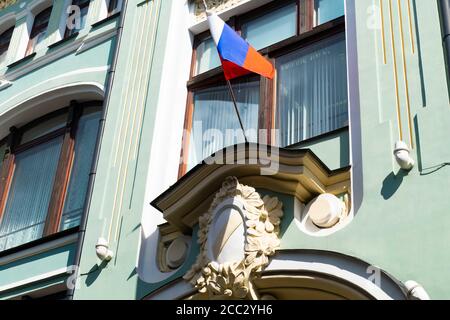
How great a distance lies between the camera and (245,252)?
7203 millimetres

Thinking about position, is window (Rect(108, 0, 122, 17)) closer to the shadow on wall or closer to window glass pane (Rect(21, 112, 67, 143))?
window glass pane (Rect(21, 112, 67, 143))

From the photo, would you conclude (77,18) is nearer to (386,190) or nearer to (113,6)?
(113,6)

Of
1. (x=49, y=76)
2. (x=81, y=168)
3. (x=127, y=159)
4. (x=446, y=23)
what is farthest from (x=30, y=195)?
(x=446, y=23)

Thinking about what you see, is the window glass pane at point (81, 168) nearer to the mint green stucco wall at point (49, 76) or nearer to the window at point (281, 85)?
the mint green stucco wall at point (49, 76)

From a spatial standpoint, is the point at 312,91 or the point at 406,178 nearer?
the point at 406,178

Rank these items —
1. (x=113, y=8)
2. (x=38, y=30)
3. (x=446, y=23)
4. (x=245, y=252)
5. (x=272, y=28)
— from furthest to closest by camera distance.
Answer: (x=38, y=30) < (x=113, y=8) < (x=272, y=28) < (x=446, y=23) < (x=245, y=252)

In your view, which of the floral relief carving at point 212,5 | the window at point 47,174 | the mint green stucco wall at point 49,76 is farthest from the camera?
the window at point 47,174

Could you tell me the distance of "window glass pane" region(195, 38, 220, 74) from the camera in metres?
10.3

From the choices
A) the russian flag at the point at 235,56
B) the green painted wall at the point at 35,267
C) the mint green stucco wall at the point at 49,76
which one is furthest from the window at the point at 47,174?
the russian flag at the point at 235,56

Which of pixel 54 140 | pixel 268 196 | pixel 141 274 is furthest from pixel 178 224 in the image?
pixel 54 140

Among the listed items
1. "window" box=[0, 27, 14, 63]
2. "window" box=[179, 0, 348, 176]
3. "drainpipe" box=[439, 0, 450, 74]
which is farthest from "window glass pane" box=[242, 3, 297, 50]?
"window" box=[0, 27, 14, 63]

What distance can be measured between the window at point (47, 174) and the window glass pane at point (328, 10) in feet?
13.4

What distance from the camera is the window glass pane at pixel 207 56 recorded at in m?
10.3

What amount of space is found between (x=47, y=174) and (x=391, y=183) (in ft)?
21.6
